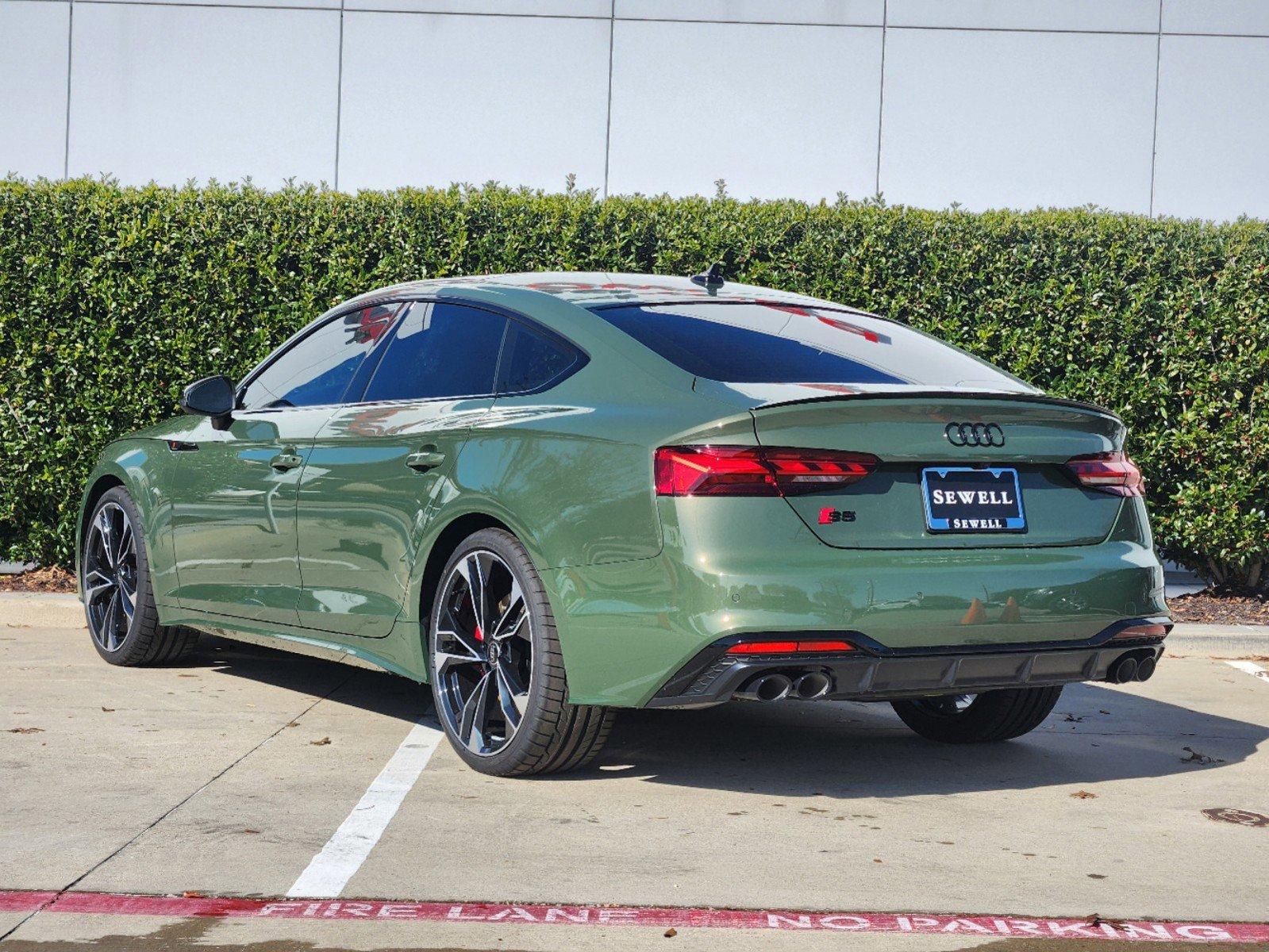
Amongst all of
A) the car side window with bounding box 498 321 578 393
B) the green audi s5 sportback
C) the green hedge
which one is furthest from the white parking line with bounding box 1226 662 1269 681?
the car side window with bounding box 498 321 578 393

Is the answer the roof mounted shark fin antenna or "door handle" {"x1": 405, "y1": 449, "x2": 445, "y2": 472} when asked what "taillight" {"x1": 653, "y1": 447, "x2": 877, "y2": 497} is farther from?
the roof mounted shark fin antenna

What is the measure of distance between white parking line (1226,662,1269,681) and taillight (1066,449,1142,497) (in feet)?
12.0

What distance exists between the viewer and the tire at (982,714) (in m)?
6.07

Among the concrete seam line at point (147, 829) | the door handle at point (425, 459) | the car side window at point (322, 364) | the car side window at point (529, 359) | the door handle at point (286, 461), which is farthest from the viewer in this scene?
the car side window at point (322, 364)

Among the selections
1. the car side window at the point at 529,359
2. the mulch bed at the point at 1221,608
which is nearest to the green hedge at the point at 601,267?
the mulch bed at the point at 1221,608

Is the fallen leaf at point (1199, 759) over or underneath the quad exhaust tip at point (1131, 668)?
underneath

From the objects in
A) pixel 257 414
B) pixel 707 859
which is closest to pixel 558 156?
pixel 257 414

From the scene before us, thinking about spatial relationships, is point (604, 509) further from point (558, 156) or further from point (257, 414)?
point (558, 156)

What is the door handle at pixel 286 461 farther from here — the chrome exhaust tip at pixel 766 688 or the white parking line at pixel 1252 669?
the white parking line at pixel 1252 669

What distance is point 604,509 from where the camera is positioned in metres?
Result: 4.79

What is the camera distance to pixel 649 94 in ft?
44.2

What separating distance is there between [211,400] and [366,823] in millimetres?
2637

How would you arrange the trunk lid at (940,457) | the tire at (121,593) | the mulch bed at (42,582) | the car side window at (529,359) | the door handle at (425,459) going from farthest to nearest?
1. the mulch bed at (42,582)
2. the tire at (121,593)
3. the door handle at (425,459)
4. the car side window at (529,359)
5. the trunk lid at (940,457)

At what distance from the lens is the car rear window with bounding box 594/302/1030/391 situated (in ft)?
16.6
